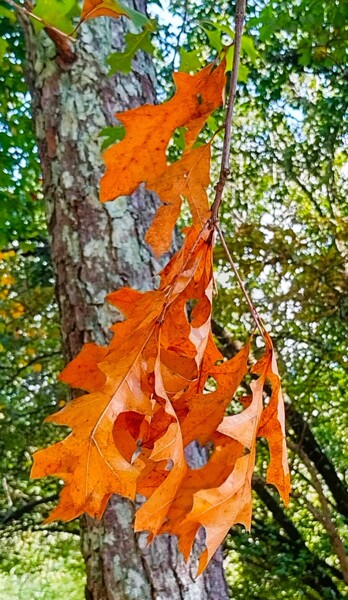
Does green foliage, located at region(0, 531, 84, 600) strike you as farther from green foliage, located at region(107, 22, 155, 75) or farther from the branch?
green foliage, located at region(107, 22, 155, 75)

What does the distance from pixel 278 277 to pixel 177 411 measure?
9.17 feet

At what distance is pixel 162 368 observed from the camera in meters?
0.52

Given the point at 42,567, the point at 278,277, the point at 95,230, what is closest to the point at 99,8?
the point at 95,230

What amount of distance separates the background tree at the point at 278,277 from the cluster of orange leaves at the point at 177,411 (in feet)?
7.08

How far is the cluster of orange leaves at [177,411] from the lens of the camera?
476 mm

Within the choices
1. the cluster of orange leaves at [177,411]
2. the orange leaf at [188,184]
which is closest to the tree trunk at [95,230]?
the cluster of orange leaves at [177,411]

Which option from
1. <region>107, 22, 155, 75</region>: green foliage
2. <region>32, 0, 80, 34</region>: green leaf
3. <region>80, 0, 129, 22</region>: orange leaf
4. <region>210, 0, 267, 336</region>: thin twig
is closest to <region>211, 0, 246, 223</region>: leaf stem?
<region>210, 0, 267, 336</region>: thin twig

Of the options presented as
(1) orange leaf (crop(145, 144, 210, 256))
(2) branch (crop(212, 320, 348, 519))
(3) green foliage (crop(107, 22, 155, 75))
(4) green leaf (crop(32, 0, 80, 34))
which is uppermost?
(2) branch (crop(212, 320, 348, 519))

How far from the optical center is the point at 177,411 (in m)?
0.52

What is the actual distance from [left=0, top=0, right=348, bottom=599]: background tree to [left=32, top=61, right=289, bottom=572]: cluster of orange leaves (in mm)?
2157

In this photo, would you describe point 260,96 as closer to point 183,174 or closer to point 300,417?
point 300,417

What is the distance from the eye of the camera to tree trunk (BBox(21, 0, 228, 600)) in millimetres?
1054

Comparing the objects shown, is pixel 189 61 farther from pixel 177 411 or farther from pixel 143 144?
pixel 177 411

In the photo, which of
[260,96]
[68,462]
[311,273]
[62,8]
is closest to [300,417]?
[311,273]
